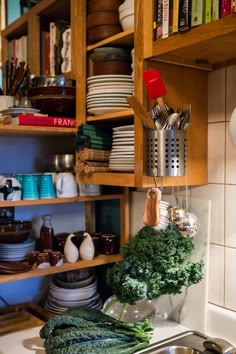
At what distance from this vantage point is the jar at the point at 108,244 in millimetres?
1721

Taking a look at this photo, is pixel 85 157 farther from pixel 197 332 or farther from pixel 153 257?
pixel 197 332

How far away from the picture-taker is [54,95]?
156 cm

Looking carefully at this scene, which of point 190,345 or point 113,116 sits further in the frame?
point 113,116

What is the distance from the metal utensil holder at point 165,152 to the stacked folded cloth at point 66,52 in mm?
605

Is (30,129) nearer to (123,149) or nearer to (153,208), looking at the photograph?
Result: (123,149)

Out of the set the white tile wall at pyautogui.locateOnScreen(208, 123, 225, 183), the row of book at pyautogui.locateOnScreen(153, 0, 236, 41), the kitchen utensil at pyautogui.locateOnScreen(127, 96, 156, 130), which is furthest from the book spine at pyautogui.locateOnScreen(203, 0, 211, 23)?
the white tile wall at pyautogui.locateOnScreen(208, 123, 225, 183)

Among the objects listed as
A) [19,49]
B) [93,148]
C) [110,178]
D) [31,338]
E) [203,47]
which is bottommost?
[31,338]

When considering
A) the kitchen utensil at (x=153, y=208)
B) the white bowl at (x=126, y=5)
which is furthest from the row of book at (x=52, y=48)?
the kitchen utensil at (x=153, y=208)

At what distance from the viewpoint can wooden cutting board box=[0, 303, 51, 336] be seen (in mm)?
1520

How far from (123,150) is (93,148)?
17cm

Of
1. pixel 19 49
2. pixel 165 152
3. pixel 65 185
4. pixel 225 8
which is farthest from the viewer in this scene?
pixel 19 49

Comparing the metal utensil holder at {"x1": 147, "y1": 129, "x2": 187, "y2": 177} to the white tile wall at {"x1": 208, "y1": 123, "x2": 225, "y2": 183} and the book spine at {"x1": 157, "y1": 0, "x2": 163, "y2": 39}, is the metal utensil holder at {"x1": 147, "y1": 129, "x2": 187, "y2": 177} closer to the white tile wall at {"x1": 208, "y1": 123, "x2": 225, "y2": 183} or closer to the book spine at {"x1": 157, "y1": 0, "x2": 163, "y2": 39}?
the white tile wall at {"x1": 208, "y1": 123, "x2": 225, "y2": 183}

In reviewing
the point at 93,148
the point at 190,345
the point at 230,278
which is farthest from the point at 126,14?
the point at 190,345

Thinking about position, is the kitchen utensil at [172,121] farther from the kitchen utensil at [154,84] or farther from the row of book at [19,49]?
the row of book at [19,49]
